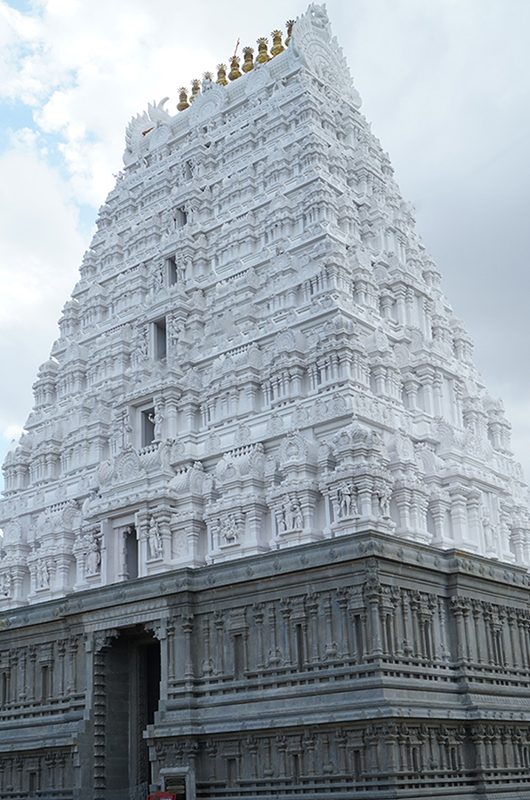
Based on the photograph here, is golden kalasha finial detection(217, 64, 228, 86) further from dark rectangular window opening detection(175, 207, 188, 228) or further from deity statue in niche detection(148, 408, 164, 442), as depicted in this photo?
deity statue in niche detection(148, 408, 164, 442)

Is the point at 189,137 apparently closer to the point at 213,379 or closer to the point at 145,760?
the point at 213,379

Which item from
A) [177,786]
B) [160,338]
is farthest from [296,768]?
[160,338]

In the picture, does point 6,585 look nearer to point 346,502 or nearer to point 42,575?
point 42,575

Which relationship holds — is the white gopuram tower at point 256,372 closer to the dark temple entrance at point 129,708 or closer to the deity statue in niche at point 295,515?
the deity statue in niche at point 295,515

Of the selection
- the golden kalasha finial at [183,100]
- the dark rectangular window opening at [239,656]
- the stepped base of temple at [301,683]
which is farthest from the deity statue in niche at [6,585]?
the golden kalasha finial at [183,100]

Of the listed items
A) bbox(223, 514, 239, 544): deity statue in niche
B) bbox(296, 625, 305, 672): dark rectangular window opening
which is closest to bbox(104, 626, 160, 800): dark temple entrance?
bbox(223, 514, 239, 544): deity statue in niche

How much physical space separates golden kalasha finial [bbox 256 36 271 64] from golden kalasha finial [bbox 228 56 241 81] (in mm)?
1266

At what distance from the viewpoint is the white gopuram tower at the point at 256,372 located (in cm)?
3494

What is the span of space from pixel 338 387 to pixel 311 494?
3996 mm

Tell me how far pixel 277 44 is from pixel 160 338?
1681 cm

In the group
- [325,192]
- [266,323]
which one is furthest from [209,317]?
[325,192]

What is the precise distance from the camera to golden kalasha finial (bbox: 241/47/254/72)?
50281 mm

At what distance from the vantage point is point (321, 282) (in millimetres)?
38188

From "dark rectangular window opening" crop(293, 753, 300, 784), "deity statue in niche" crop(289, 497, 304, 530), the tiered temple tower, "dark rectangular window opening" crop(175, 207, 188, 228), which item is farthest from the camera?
"dark rectangular window opening" crop(175, 207, 188, 228)
